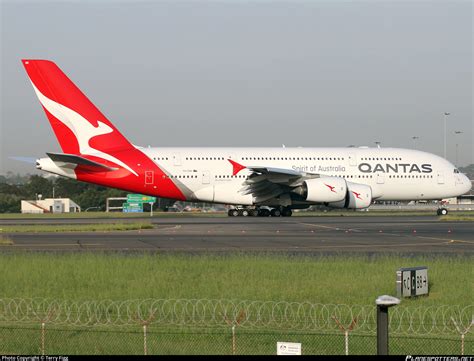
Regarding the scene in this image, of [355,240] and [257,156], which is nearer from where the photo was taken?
[355,240]

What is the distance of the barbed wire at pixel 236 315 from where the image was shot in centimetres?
1586

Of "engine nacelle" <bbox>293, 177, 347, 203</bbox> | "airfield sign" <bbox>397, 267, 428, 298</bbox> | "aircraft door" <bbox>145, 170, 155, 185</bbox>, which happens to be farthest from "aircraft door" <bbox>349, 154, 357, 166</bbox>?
"airfield sign" <bbox>397, 267, 428, 298</bbox>

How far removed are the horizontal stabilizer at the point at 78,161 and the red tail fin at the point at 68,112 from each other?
3.73 ft

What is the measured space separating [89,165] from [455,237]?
27.5 m

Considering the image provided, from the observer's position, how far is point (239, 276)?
74.1 feet

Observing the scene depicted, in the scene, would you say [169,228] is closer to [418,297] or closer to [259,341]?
[418,297]

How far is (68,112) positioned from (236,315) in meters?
42.0

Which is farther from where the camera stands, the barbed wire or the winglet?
the winglet

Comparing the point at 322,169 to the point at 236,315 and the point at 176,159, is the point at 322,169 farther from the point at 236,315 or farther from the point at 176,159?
the point at 236,315

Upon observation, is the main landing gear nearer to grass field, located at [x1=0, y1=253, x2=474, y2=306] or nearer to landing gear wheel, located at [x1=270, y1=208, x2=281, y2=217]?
landing gear wheel, located at [x1=270, y1=208, x2=281, y2=217]

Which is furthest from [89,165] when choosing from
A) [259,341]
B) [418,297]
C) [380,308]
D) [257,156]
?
[380,308]

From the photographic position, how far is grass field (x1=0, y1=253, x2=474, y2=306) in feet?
65.0

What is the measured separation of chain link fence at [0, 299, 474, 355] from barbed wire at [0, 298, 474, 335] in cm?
2

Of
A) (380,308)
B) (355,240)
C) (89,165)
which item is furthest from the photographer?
(89,165)
